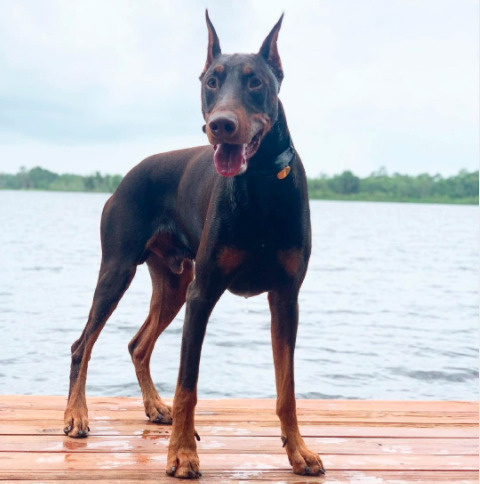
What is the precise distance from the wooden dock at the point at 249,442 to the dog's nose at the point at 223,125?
1408mm

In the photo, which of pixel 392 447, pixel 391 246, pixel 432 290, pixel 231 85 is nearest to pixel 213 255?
pixel 231 85

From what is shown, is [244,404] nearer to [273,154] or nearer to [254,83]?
[273,154]

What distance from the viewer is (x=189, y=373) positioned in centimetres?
→ 335

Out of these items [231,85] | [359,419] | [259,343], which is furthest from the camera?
[259,343]

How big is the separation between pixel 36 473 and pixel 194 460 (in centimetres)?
64

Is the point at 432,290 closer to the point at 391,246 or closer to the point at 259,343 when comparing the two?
the point at 259,343

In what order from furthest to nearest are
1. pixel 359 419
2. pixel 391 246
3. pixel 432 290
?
pixel 391 246
pixel 432 290
pixel 359 419

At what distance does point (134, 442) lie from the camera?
3.79m

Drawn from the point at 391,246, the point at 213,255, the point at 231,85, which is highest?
the point at 231,85

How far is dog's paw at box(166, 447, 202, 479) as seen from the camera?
3.29 meters

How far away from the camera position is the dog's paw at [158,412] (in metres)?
4.16

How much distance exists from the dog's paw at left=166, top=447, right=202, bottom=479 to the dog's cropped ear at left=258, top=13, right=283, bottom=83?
1.60 meters

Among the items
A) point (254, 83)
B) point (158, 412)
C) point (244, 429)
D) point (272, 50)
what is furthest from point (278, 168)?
point (158, 412)

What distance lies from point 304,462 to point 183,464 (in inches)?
20.3
